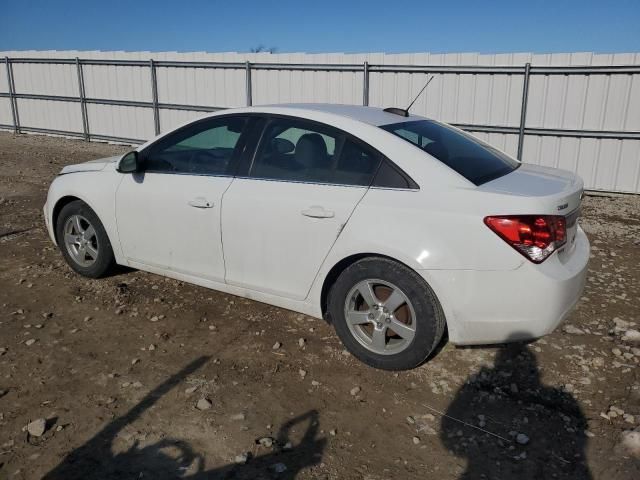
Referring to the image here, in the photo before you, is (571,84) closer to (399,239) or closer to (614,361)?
(614,361)

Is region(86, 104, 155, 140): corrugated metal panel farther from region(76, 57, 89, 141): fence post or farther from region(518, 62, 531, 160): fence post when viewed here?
region(518, 62, 531, 160): fence post

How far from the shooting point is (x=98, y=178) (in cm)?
471

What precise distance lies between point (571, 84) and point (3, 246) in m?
8.64

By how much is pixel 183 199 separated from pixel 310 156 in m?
1.03

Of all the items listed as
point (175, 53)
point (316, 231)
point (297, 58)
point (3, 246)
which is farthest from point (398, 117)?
point (175, 53)

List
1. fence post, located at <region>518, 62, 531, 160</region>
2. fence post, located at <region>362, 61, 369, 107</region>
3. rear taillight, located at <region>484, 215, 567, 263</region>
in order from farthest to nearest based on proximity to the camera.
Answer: fence post, located at <region>362, 61, 369, 107</region> → fence post, located at <region>518, 62, 531, 160</region> → rear taillight, located at <region>484, 215, 567, 263</region>

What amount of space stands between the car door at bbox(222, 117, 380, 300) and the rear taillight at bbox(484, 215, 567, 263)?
33.3 inches

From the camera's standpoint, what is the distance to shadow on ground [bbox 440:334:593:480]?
2.75m

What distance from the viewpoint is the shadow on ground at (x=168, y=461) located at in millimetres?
2654

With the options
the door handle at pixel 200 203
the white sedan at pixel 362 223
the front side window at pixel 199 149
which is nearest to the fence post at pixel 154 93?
the white sedan at pixel 362 223

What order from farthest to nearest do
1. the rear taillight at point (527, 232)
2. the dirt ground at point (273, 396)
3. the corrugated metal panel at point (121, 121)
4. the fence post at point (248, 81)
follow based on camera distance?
the corrugated metal panel at point (121, 121) < the fence post at point (248, 81) < the rear taillight at point (527, 232) < the dirt ground at point (273, 396)

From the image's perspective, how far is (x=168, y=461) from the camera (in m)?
2.75

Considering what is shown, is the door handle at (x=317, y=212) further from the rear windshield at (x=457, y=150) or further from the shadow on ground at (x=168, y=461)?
the shadow on ground at (x=168, y=461)

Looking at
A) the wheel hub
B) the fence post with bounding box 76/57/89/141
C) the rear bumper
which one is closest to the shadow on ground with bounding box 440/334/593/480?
the rear bumper
